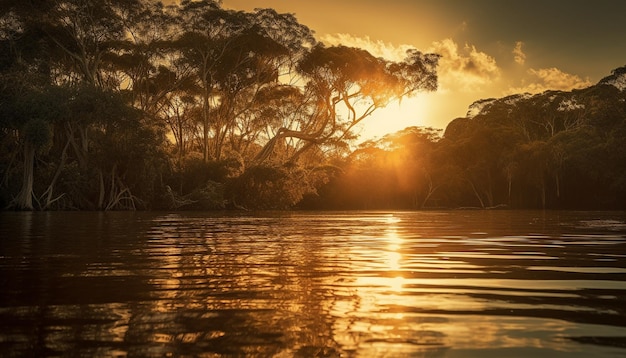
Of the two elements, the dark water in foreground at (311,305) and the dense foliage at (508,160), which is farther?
the dense foliage at (508,160)

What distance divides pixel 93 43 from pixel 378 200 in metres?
35.8

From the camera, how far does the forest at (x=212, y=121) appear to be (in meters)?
40.0

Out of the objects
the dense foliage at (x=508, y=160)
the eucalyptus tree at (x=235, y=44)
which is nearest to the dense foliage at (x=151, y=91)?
the eucalyptus tree at (x=235, y=44)

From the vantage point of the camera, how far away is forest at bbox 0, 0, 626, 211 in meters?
40.0

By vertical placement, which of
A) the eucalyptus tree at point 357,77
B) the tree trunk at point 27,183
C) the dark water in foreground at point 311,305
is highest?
the eucalyptus tree at point 357,77

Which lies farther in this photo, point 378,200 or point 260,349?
point 378,200

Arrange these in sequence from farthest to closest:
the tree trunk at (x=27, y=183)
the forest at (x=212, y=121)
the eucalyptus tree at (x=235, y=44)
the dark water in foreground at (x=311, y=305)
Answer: the eucalyptus tree at (x=235, y=44), the forest at (x=212, y=121), the tree trunk at (x=27, y=183), the dark water in foreground at (x=311, y=305)

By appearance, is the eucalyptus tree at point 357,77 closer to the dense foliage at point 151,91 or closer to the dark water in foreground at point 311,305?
the dense foliage at point 151,91

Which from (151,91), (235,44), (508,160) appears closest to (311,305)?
(235,44)

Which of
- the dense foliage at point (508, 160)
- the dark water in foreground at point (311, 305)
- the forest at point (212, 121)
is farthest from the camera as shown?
the dense foliage at point (508, 160)

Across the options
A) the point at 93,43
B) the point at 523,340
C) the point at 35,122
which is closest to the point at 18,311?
Result: the point at 523,340

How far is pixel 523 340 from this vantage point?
128 inches

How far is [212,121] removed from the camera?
5653cm

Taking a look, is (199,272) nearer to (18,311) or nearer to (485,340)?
(18,311)
